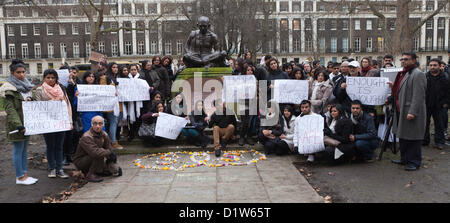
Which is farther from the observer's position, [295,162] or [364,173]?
[295,162]

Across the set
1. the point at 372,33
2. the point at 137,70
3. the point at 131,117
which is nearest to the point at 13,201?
the point at 131,117

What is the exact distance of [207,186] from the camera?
5.30m

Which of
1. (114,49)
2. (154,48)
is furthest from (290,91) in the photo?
(114,49)

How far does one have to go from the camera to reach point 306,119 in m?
6.61

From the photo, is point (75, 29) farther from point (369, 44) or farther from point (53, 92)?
point (53, 92)

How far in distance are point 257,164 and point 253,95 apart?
1.82 metres

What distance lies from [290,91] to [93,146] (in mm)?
4237

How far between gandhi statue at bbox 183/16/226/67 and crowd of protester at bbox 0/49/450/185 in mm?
1003

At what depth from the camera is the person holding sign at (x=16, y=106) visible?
17.4ft

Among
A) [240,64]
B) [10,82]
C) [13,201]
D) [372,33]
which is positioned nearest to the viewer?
[13,201]

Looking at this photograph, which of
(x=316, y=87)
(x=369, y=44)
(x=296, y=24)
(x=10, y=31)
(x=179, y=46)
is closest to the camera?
(x=316, y=87)

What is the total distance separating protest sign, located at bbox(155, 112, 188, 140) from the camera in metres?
7.42

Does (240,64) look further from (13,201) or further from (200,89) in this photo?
(13,201)

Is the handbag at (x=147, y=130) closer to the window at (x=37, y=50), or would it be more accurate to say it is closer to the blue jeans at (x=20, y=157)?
the blue jeans at (x=20, y=157)
